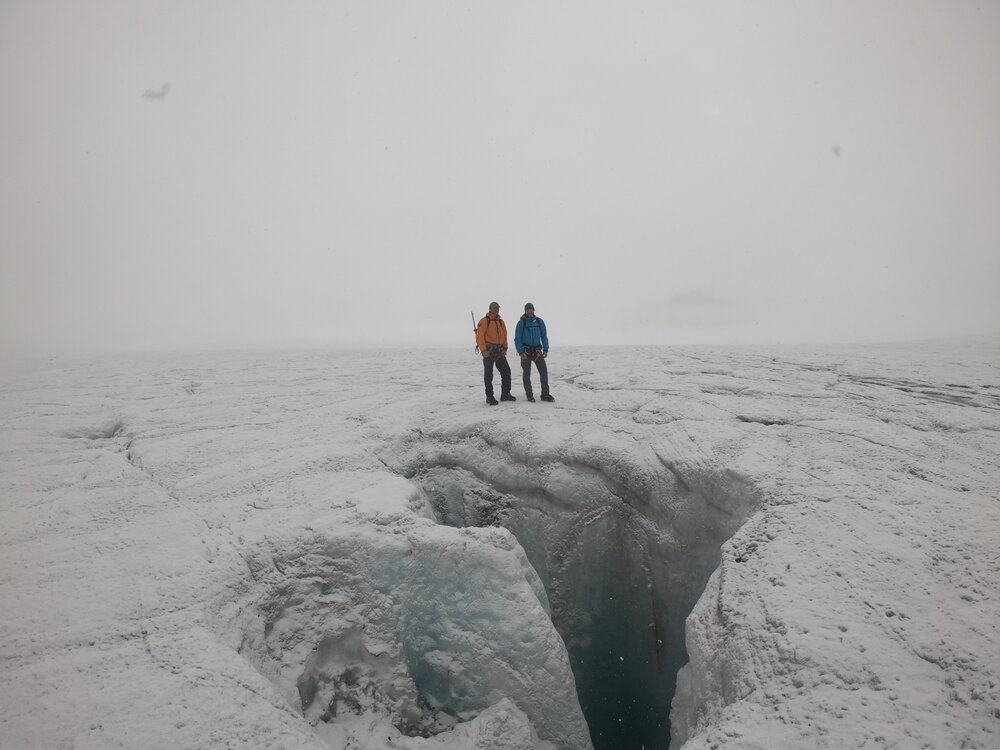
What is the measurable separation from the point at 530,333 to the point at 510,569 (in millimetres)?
4040

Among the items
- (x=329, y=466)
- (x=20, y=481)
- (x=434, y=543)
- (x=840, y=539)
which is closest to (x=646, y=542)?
(x=840, y=539)

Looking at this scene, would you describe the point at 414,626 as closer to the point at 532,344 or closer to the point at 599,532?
the point at 599,532

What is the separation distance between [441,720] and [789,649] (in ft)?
9.14

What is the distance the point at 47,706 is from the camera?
2.59 meters

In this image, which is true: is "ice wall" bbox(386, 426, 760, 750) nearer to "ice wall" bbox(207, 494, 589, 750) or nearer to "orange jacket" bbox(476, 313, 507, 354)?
"orange jacket" bbox(476, 313, 507, 354)

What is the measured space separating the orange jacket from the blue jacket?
0.27 meters

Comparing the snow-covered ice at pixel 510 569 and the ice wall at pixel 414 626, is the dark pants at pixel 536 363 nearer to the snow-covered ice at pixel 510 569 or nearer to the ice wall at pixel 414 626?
the snow-covered ice at pixel 510 569

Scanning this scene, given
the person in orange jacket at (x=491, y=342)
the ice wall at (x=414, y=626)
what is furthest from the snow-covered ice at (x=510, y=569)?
the person in orange jacket at (x=491, y=342)

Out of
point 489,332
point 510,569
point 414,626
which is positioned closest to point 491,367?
point 489,332

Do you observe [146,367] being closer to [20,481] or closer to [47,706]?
[20,481]

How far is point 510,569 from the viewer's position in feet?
14.4

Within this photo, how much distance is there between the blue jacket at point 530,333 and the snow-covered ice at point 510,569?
0.95 m

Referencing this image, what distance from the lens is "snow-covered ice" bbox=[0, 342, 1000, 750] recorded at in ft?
9.16

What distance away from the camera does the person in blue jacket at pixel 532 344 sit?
7.60 m
